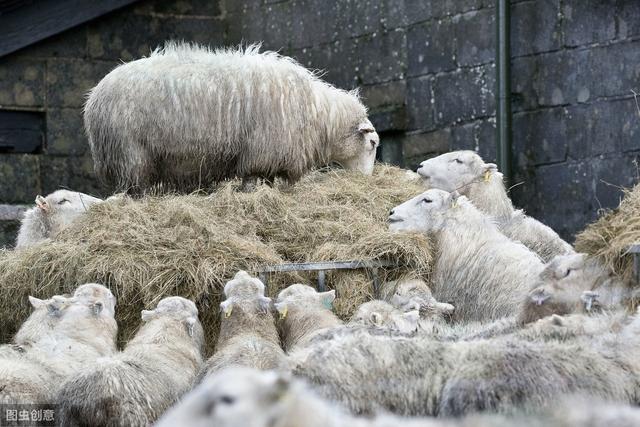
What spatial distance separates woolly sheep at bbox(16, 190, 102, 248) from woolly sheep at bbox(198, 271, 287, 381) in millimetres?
2645

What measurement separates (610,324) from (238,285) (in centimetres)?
266

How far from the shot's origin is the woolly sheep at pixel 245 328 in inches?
303

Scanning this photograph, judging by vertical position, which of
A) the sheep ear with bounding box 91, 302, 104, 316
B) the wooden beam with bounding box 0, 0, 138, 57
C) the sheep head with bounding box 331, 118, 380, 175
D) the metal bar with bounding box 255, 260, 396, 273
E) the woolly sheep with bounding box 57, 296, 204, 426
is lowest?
the woolly sheep with bounding box 57, 296, 204, 426

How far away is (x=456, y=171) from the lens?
11578mm

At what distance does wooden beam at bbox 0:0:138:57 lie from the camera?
1648 centimetres

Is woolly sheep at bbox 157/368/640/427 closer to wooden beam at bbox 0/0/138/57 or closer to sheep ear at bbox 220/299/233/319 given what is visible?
sheep ear at bbox 220/299/233/319

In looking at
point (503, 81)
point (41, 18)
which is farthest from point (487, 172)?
point (41, 18)

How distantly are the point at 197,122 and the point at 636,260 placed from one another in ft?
15.7

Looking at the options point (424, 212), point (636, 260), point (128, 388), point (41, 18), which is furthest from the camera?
point (41, 18)

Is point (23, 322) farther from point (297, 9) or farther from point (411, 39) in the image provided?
point (297, 9)

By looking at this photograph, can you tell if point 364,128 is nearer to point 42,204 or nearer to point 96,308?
point 42,204

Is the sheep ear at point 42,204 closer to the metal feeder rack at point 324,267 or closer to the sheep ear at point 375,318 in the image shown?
the metal feeder rack at point 324,267

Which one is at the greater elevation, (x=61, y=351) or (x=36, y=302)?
(x=36, y=302)

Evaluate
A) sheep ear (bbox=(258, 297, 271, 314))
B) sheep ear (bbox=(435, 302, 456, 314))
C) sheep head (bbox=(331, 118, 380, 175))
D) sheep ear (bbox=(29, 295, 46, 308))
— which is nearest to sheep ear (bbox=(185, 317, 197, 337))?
sheep ear (bbox=(258, 297, 271, 314))
